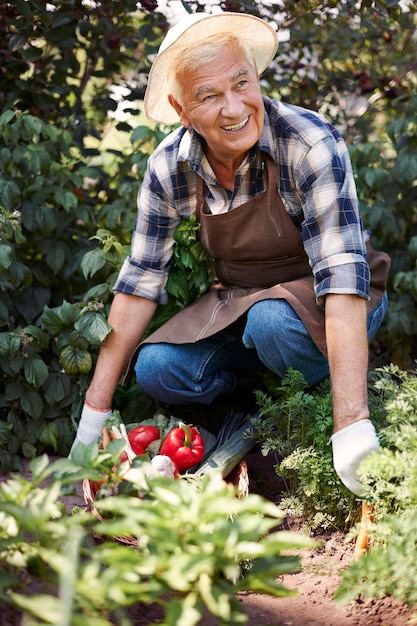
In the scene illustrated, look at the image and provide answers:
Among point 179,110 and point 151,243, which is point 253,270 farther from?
point 179,110

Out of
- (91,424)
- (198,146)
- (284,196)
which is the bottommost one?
(91,424)

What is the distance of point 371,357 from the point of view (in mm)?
3166

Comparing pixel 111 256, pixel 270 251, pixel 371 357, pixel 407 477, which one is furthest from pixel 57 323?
pixel 407 477

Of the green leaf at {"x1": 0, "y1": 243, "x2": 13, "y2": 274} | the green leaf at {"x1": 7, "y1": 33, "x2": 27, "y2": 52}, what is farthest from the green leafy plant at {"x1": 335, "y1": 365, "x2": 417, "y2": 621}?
the green leaf at {"x1": 7, "y1": 33, "x2": 27, "y2": 52}

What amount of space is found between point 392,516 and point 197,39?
148cm

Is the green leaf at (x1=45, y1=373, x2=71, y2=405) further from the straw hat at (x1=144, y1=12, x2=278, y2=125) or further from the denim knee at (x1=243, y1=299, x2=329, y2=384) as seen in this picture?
the straw hat at (x1=144, y1=12, x2=278, y2=125)

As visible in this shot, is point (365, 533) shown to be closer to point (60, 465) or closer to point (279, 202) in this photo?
point (60, 465)

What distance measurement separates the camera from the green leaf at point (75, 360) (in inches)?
110

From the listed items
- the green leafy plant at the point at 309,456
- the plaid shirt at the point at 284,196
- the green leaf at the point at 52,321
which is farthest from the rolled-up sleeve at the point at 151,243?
the green leafy plant at the point at 309,456

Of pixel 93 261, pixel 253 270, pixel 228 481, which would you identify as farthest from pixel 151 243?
pixel 228 481

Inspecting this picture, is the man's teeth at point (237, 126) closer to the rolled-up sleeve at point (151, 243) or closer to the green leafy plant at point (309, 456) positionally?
the rolled-up sleeve at point (151, 243)

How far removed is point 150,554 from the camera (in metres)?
1.47

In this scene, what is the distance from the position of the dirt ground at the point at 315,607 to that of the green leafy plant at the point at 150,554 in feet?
0.94

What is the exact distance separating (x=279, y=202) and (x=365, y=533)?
104 cm
